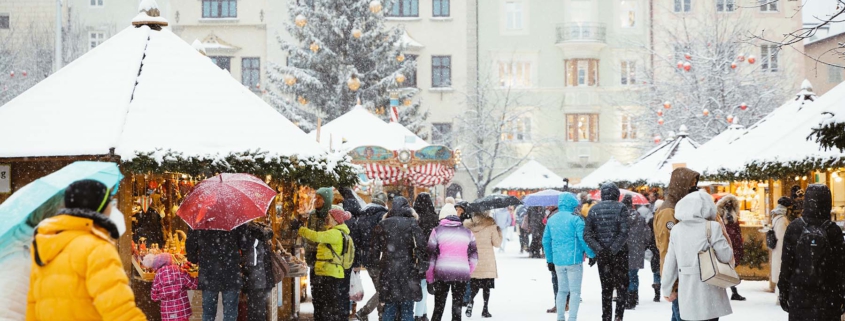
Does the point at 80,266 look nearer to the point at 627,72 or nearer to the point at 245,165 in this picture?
the point at 245,165

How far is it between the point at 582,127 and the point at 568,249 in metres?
36.1

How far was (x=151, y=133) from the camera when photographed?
10961mm

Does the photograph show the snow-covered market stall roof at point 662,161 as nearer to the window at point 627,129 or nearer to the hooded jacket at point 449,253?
the hooded jacket at point 449,253

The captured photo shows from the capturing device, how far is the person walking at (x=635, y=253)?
15.1 m

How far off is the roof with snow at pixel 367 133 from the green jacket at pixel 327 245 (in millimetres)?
10642

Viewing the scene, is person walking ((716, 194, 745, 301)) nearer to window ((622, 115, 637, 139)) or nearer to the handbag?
the handbag

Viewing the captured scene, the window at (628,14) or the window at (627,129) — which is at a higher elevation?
the window at (628,14)

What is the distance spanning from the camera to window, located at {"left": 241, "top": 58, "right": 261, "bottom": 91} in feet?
151

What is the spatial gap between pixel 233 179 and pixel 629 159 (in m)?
38.6

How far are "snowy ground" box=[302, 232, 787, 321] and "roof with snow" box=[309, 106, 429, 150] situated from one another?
2882 millimetres

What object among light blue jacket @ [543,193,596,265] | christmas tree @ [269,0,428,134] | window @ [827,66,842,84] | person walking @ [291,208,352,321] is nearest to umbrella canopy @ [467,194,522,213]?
light blue jacket @ [543,193,596,265]

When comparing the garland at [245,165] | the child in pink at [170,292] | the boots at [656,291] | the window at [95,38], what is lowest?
the boots at [656,291]

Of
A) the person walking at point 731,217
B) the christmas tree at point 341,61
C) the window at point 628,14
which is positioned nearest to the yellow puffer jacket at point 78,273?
the person walking at point 731,217

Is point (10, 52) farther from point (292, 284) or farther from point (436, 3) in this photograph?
point (292, 284)
